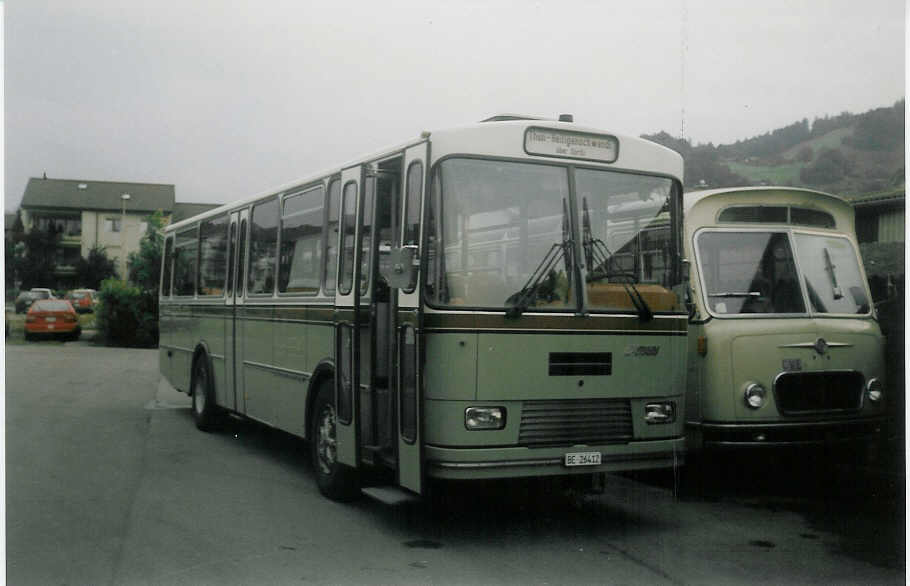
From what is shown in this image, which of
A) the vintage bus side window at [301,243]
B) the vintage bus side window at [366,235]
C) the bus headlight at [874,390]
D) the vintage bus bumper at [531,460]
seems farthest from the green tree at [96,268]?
the bus headlight at [874,390]

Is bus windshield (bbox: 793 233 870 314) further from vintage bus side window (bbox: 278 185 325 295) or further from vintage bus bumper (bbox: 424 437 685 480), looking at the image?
vintage bus side window (bbox: 278 185 325 295)

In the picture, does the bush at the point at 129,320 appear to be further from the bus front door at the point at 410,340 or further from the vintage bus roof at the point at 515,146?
the bus front door at the point at 410,340

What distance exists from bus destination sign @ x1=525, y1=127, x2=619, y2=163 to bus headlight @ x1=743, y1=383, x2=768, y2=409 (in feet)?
7.65

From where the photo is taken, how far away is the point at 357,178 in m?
8.03

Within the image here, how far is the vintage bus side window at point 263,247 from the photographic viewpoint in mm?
10102

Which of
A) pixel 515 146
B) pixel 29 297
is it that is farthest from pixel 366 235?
pixel 29 297

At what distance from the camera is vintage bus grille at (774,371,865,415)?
818 centimetres

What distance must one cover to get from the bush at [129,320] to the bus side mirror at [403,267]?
831 inches

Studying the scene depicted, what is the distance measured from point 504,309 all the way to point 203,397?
23.0 feet

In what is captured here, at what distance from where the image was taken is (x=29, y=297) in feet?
33.7

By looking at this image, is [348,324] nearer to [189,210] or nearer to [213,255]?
[213,255]

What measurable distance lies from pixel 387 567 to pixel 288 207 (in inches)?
178

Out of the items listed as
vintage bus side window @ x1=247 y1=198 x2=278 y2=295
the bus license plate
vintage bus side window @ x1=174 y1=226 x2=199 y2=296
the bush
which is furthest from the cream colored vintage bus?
the bush

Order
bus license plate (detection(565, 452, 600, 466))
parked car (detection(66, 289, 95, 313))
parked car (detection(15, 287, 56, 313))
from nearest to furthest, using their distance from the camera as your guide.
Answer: bus license plate (detection(565, 452, 600, 466))
parked car (detection(15, 287, 56, 313))
parked car (detection(66, 289, 95, 313))
